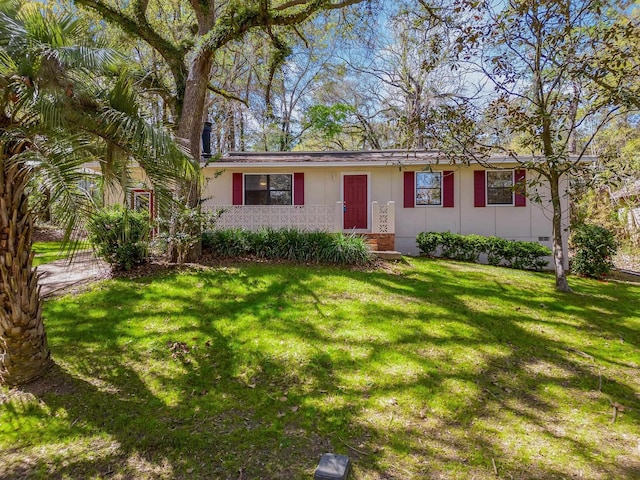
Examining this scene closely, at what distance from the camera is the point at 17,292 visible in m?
3.67

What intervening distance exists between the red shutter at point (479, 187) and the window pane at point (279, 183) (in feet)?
19.0

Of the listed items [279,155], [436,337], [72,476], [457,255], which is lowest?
[72,476]

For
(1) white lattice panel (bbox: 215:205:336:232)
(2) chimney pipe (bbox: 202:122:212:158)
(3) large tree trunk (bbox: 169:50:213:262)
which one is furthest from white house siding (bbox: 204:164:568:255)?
(3) large tree trunk (bbox: 169:50:213:262)

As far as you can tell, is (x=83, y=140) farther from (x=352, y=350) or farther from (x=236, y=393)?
(x=352, y=350)

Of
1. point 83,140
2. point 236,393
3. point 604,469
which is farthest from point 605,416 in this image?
point 83,140

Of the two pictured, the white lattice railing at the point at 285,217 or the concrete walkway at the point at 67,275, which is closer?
the concrete walkway at the point at 67,275

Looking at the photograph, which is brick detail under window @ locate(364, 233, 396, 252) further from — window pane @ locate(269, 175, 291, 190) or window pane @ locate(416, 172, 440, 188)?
window pane @ locate(269, 175, 291, 190)

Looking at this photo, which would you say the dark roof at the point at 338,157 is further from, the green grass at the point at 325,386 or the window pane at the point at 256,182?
the green grass at the point at 325,386

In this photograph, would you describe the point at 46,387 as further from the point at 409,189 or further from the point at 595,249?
the point at 595,249

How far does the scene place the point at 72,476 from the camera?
280 cm

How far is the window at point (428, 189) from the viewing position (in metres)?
11.5

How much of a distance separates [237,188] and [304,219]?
2.69 m

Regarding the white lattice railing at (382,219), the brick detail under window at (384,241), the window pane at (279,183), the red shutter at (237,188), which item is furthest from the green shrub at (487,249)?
the red shutter at (237,188)

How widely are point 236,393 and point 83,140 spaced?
285cm
